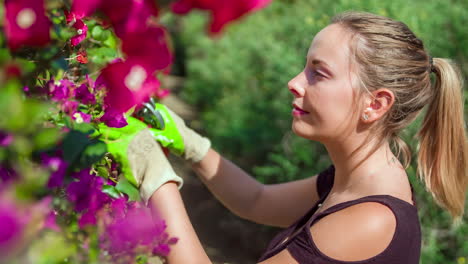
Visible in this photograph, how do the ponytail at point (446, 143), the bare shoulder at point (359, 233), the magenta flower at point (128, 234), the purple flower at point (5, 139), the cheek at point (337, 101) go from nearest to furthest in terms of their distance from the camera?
the purple flower at point (5, 139) → the magenta flower at point (128, 234) → the bare shoulder at point (359, 233) → the cheek at point (337, 101) → the ponytail at point (446, 143)

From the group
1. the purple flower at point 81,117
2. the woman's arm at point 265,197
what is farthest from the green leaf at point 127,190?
the woman's arm at point 265,197

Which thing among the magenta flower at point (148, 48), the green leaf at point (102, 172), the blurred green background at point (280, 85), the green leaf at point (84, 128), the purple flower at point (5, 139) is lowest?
the blurred green background at point (280, 85)

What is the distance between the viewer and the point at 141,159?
122cm

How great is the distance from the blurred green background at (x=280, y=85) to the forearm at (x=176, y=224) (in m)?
1.52

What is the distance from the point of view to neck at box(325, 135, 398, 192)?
5.21 ft

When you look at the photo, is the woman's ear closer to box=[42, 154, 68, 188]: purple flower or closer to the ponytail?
the ponytail

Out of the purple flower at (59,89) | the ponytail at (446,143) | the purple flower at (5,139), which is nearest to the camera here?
the purple flower at (5,139)

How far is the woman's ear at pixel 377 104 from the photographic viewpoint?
61.1 inches

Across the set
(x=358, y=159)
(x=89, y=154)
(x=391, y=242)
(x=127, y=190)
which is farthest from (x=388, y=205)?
(x=89, y=154)

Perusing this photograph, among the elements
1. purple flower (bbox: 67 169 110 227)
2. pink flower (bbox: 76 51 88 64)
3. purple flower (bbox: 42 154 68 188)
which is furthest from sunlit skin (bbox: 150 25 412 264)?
purple flower (bbox: 42 154 68 188)

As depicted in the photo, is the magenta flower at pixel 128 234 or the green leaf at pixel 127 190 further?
the green leaf at pixel 127 190

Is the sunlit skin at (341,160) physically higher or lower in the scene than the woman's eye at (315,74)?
lower

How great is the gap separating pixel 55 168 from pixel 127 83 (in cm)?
12

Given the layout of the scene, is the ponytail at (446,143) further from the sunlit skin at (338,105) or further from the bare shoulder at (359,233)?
the bare shoulder at (359,233)
